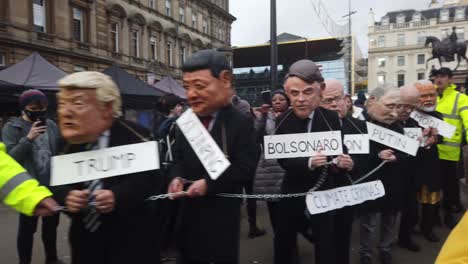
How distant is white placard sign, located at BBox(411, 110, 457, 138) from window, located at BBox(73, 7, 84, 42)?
76.6 feet

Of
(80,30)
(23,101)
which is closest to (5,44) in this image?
(80,30)

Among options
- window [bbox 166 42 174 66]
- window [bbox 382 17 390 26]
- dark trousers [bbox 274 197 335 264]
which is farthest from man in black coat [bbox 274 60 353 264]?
window [bbox 382 17 390 26]

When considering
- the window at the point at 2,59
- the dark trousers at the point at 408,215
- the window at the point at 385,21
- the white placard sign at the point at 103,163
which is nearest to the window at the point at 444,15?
the window at the point at 385,21

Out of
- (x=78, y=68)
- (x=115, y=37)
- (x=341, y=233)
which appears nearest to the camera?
(x=341, y=233)

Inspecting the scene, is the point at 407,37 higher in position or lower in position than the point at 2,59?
higher

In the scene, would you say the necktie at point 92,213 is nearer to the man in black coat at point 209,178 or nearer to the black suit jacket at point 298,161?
the man in black coat at point 209,178

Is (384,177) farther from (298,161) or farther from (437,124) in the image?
(298,161)

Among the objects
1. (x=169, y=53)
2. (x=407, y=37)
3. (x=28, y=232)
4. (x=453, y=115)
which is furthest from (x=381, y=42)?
(x=28, y=232)

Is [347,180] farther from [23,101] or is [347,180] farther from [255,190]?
[23,101]

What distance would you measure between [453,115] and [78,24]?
24048 mm

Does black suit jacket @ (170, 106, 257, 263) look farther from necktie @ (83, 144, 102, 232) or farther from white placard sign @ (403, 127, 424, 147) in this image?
white placard sign @ (403, 127, 424, 147)

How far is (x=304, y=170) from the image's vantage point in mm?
2682

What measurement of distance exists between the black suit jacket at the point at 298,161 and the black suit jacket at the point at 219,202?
591 mm

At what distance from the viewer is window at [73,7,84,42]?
23.4 meters
